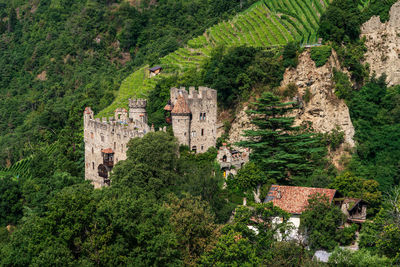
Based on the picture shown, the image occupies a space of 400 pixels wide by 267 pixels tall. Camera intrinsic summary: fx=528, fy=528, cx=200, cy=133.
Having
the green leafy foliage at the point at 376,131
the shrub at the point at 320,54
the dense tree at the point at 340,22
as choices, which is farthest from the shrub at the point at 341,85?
the dense tree at the point at 340,22

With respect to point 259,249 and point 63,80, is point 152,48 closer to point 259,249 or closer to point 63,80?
point 63,80

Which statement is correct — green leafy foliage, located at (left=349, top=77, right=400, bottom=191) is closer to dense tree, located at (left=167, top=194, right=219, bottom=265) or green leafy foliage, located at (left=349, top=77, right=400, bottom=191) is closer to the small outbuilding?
dense tree, located at (left=167, top=194, right=219, bottom=265)

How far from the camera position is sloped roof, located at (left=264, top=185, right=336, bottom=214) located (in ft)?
128

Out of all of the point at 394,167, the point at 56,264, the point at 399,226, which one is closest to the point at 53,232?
the point at 56,264

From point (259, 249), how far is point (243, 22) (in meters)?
42.3

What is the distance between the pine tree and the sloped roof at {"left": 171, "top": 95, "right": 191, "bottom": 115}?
602cm

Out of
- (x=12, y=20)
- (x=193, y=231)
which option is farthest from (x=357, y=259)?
(x=12, y=20)

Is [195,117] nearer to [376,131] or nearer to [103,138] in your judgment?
[103,138]

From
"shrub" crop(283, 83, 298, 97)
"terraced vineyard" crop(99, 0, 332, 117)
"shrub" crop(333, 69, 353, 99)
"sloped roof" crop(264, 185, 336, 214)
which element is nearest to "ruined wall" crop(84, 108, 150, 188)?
"terraced vineyard" crop(99, 0, 332, 117)

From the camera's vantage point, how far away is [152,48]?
9444 cm

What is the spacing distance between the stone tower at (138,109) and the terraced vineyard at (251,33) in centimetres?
1198

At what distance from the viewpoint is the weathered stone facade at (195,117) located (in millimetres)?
48562

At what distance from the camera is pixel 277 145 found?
152 ft

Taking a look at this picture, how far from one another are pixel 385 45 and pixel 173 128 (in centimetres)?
2588
